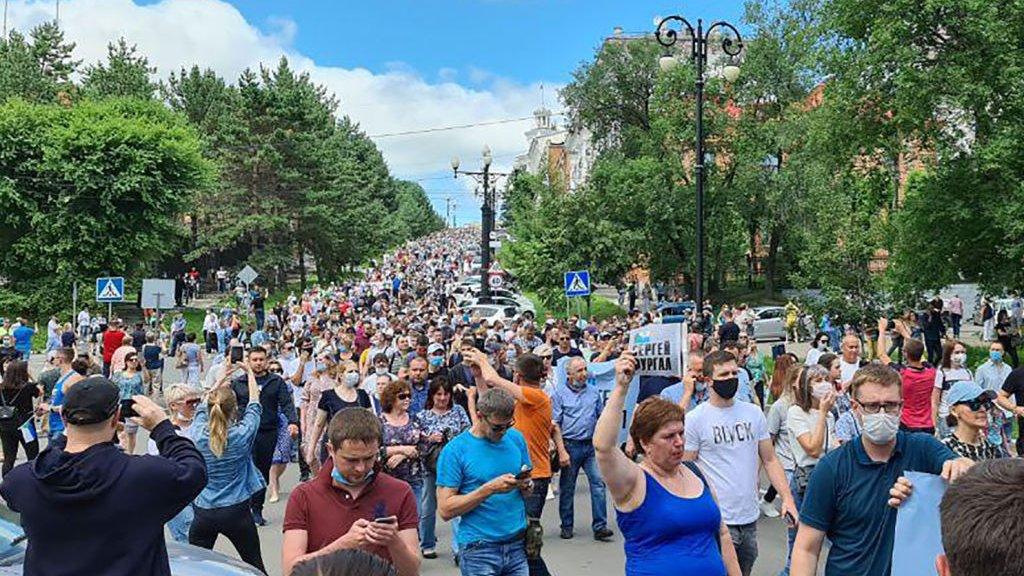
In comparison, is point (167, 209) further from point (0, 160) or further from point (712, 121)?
point (712, 121)

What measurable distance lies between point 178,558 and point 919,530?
170 inches

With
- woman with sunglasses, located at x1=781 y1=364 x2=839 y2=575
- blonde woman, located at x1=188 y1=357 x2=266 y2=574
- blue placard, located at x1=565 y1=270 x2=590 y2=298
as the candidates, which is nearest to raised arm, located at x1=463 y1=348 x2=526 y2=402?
blonde woman, located at x1=188 y1=357 x2=266 y2=574

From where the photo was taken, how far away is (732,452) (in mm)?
5992

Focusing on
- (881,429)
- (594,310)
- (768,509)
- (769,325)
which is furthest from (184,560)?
(594,310)

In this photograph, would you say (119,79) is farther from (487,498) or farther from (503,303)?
(487,498)

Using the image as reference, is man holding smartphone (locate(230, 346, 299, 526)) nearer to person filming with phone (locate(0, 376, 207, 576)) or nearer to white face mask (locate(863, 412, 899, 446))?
person filming with phone (locate(0, 376, 207, 576))

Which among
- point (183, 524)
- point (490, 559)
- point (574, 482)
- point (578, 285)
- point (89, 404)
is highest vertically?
point (578, 285)

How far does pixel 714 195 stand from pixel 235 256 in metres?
36.0

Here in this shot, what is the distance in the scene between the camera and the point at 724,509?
5895 mm

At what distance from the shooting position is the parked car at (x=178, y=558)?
5.52 meters

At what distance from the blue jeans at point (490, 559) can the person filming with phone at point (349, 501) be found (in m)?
1.46

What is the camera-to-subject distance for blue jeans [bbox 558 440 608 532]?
30.2 ft

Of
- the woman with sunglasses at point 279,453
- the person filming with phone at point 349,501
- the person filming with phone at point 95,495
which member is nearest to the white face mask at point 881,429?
the person filming with phone at point 349,501

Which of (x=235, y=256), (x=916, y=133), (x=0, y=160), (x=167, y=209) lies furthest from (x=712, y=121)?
(x=235, y=256)
